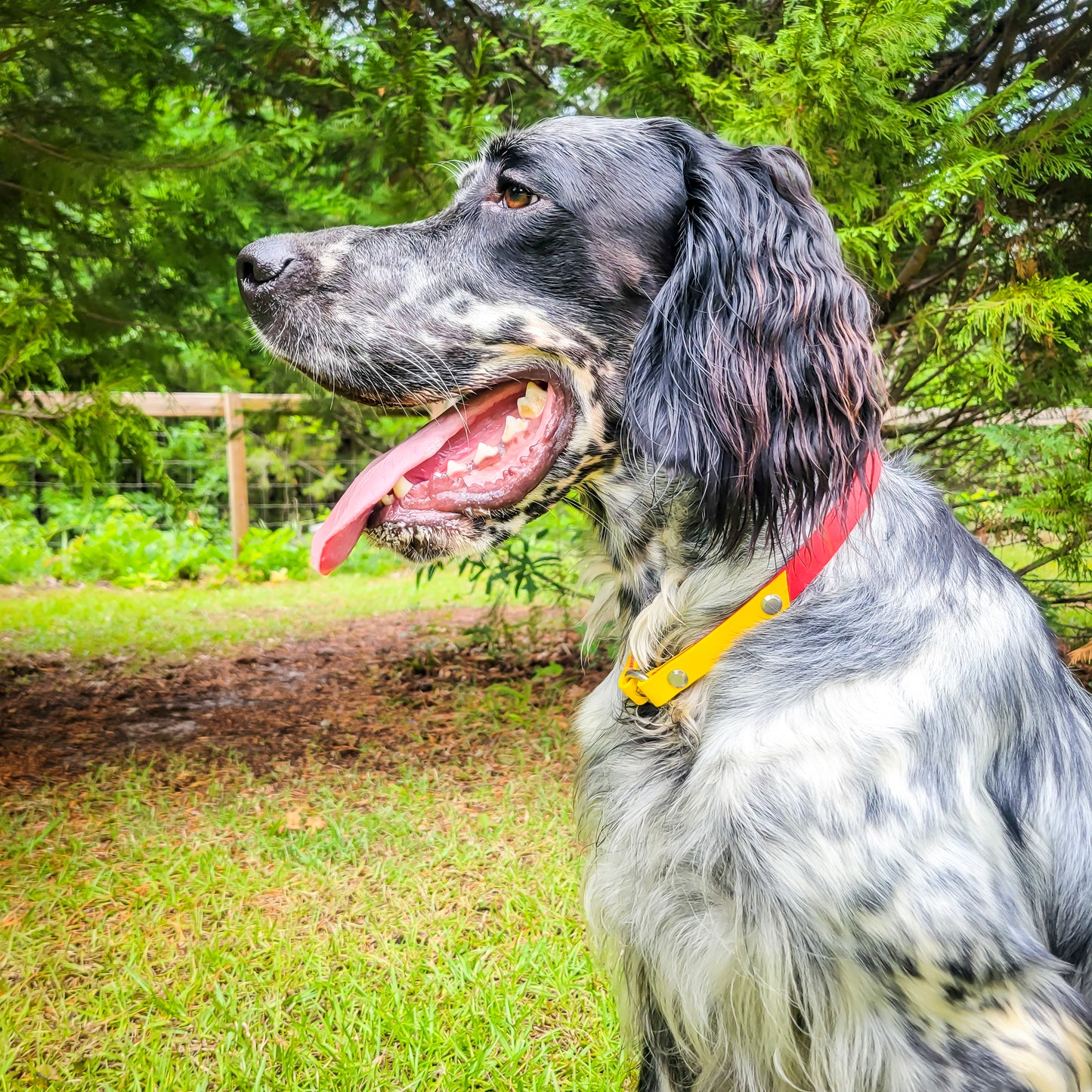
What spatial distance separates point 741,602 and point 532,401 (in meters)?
0.63

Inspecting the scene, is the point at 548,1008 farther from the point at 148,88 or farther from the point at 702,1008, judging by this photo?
the point at 148,88

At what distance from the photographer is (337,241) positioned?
7.32 ft

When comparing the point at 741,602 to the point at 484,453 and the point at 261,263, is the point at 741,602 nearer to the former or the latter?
the point at 484,453

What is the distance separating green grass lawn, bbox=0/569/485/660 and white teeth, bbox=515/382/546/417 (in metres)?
3.74

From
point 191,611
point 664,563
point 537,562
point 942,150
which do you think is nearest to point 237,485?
point 191,611

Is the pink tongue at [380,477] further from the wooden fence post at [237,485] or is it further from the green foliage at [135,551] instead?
the wooden fence post at [237,485]

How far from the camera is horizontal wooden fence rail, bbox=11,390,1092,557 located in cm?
403

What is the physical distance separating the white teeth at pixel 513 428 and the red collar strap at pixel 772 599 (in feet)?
1.92

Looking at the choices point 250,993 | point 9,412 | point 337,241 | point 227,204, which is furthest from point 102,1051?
point 227,204

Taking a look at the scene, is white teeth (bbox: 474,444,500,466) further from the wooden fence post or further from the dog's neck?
the wooden fence post

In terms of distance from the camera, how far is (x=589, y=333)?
2047mm

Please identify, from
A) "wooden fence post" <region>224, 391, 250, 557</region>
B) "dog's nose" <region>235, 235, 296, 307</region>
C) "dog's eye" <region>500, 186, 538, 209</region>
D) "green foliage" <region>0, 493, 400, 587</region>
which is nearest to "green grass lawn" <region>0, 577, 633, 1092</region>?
"dog's nose" <region>235, 235, 296, 307</region>

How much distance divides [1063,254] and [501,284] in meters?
2.98

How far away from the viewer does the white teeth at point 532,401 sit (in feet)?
6.81
